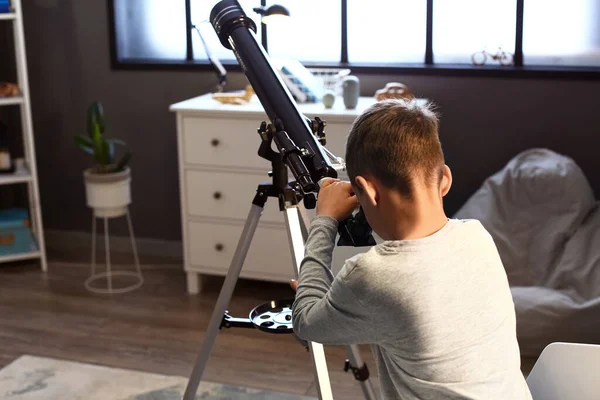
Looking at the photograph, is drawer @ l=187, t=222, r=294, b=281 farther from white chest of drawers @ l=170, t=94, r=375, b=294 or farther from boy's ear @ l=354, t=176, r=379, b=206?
boy's ear @ l=354, t=176, r=379, b=206

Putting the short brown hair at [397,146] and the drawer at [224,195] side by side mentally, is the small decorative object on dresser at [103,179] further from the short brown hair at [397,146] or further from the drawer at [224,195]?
the short brown hair at [397,146]

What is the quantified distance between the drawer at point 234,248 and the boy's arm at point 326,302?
1.95 meters

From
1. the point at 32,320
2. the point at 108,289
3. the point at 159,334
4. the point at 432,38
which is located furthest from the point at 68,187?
the point at 432,38

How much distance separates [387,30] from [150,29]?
47.6 inches

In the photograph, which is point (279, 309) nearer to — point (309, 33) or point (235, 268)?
point (235, 268)

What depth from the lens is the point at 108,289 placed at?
3592 millimetres

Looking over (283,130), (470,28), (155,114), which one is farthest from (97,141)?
(283,130)

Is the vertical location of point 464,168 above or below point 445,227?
below

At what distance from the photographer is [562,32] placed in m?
3.32

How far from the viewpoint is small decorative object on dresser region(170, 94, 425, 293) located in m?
3.29

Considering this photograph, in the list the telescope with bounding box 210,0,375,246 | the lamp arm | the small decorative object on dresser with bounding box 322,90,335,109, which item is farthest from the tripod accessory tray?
the lamp arm

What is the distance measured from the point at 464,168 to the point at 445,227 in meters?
2.31

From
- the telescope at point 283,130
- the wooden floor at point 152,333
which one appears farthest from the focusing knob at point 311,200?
the wooden floor at point 152,333

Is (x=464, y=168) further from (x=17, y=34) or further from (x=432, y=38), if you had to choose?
(x=17, y=34)
